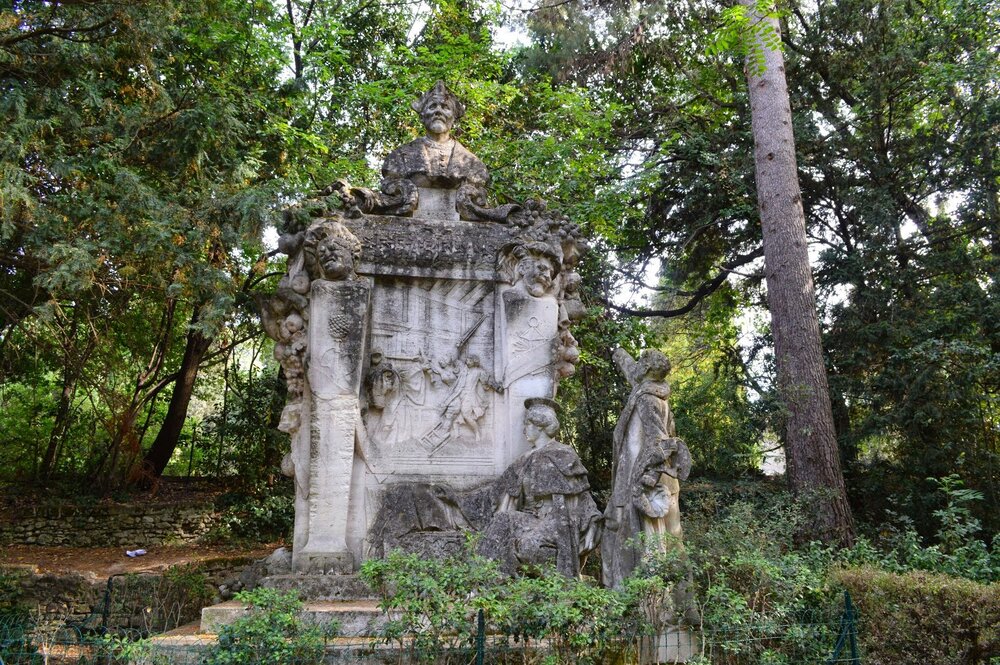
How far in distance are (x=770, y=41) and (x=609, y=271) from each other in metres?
6.61

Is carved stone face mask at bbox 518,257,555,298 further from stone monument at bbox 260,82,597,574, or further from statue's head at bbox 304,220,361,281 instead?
statue's head at bbox 304,220,361,281

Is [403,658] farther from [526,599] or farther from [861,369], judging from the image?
[861,369]

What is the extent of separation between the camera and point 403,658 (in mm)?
5215

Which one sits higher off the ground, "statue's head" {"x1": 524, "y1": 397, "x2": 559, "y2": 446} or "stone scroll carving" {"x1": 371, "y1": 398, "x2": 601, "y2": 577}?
"statue's head" {"x1": 524, "y1": 397, "x2": 559, "y2": 446}

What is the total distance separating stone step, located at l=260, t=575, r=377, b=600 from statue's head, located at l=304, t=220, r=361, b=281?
2712mm

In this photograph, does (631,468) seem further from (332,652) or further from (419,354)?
(332,652)

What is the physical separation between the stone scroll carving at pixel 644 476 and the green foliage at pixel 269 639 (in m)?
2.41

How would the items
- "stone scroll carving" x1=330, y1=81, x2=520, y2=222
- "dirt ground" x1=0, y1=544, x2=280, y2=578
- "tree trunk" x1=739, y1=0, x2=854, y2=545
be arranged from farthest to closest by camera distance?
"dirt ground" x1=0, y1=544, x2=280, y2=578
"tree trunk" x1=739, y1=0, x2=854, y2=545
"stone scroll carving" x1=330, y1=81, x2=520, y2=222

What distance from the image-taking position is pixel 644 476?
21.0 ft

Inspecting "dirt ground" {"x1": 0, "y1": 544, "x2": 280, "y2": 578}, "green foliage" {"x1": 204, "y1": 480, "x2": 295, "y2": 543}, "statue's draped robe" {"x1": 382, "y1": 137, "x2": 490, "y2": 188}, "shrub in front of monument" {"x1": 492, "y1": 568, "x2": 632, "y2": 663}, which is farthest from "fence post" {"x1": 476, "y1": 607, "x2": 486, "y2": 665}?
"green foliage" {"x1": 204, "y1": 480, "x2": 295, "y2": 543}

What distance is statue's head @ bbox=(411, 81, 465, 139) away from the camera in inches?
353

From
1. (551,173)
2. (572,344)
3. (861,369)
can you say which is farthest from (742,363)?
(572,344)

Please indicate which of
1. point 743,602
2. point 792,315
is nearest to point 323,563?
point 743,602

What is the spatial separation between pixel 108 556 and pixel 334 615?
37.5 ft
